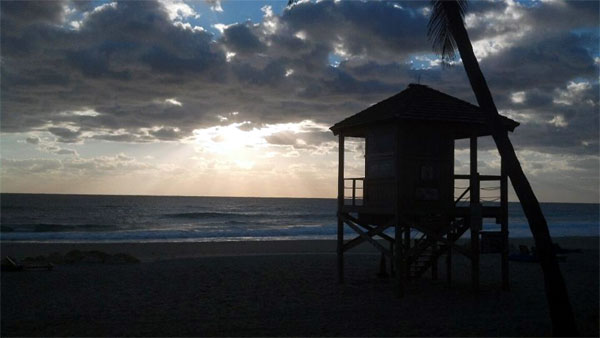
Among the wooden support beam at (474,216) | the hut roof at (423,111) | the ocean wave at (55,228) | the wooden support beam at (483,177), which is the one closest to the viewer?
the hut roof at (423,111)

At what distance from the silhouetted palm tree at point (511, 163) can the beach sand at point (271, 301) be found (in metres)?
1.04

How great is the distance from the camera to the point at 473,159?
14641mm

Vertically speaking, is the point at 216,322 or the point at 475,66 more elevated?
the point at 475,66

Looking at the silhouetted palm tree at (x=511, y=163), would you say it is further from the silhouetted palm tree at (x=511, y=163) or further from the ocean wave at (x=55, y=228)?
the ocean wave at (x=55, y=228)

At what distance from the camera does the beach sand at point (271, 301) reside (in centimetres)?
1059

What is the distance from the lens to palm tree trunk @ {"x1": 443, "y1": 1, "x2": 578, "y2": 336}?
901 centimetres

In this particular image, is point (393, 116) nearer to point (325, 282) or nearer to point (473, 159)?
point (473, 159)

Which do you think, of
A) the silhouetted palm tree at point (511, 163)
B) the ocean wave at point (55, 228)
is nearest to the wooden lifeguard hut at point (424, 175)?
the silhouetted palm tree at point (511, 163)

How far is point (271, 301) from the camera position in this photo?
44.6 feet

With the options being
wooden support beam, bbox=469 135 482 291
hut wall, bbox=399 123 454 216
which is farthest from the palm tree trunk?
wooden support beam, bbox=469 135 482 291

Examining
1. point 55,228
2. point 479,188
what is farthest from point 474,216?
point 55,228

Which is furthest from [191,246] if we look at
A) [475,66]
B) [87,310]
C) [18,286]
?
[475,66]

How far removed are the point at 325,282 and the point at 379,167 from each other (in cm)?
440

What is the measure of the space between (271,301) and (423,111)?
6.02 meters
